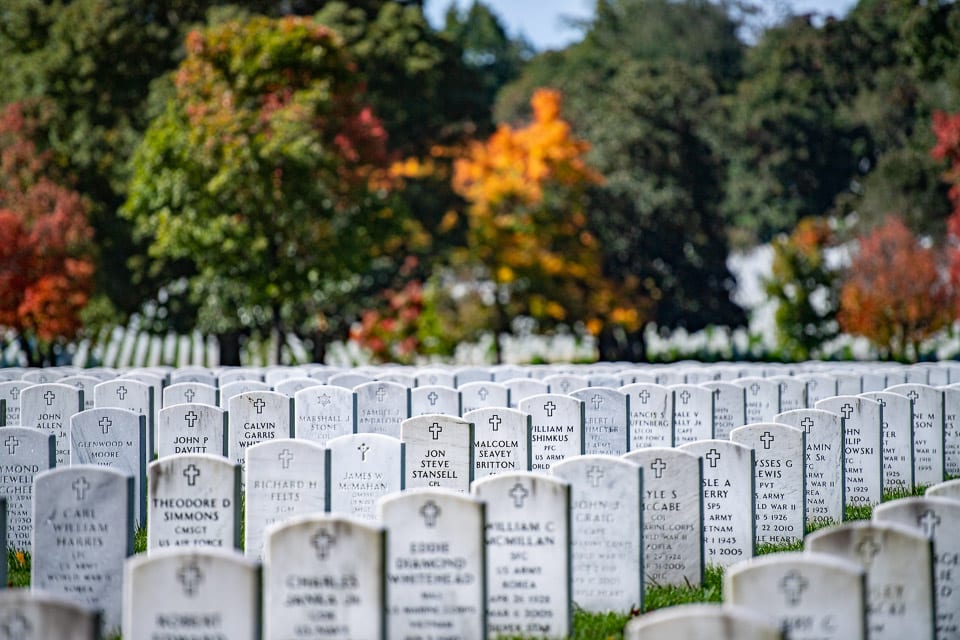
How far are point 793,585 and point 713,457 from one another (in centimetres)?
379

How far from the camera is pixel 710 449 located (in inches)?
A: 402

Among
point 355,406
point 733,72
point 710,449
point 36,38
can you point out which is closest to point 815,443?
point 710,449

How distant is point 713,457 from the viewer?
10219mm

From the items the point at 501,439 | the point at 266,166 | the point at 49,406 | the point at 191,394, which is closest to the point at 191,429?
the point at 49,406

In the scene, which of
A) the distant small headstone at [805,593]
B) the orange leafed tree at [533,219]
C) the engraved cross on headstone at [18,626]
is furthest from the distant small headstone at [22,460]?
the orange leafed tree at [533,219]

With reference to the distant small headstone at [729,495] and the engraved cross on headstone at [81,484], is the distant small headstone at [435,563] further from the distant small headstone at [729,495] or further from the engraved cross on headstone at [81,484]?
the distant small headstone at [729,495]

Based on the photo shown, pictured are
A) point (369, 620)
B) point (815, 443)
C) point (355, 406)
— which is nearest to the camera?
point (369, 620)

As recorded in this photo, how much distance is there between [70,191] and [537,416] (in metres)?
23.0

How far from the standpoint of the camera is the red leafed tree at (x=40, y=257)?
93.2ft

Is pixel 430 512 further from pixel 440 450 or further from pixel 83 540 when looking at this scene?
pixel 440 450

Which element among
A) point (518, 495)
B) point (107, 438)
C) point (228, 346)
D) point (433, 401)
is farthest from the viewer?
point (228, 346)

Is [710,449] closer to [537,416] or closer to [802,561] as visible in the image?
[537,416]

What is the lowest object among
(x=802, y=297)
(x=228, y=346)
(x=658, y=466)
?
(x=228, y=346)

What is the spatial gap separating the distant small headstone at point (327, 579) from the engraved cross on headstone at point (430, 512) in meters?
0.70
